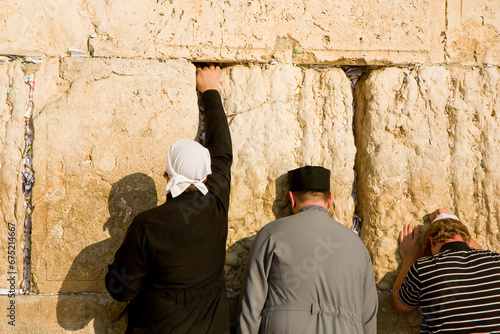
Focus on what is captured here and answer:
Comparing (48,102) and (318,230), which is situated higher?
(48,102)

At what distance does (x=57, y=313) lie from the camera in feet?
9.45

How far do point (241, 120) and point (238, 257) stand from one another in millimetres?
866

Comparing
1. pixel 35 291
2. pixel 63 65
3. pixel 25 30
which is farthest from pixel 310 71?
pixel 35 291

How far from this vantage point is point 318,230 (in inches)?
105

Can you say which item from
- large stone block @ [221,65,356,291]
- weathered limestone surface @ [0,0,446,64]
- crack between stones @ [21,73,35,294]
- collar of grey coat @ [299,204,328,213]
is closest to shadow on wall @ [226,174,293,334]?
large stone block @ [221,65,356,291]

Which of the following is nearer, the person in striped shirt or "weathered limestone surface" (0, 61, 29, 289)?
the person in striped shirt

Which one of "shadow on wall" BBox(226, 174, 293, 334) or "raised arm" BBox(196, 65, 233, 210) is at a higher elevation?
"raised arm" BBox(196, 65, 233, 210)

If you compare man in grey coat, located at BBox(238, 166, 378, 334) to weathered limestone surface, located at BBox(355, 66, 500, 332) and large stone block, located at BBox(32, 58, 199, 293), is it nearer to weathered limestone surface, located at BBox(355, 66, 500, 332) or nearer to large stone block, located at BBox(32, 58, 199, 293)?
weathered limestone surface, located at BBox(355, 66, 500, 332)

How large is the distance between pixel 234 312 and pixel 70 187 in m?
1.27

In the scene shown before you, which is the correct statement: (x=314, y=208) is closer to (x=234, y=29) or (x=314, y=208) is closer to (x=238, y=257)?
(x=238, y=257)

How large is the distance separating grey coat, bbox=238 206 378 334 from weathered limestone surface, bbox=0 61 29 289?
1.40 m

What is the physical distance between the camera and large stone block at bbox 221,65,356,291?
309 centimetres

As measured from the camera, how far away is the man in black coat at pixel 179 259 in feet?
7.97

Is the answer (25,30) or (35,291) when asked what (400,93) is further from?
(35,291)
